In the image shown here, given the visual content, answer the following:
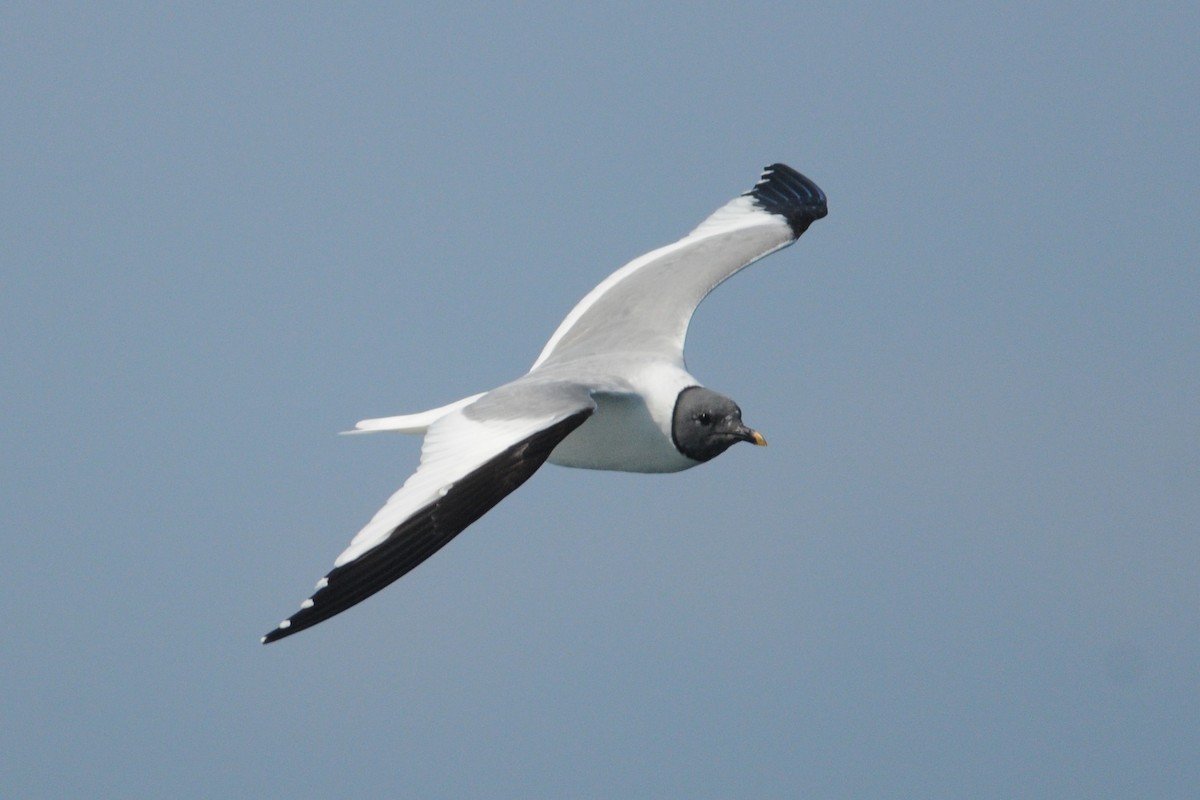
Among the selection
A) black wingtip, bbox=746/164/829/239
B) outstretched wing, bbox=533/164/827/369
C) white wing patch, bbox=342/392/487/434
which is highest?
black wingtip, bbox=746/164/829/239

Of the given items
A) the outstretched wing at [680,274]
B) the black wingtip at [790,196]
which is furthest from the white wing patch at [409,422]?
the black wingtip at [790,196]

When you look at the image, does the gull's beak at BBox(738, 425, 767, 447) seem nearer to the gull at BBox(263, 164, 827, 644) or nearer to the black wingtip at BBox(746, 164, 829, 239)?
the gull at BBox(263, 164, 827, 644)

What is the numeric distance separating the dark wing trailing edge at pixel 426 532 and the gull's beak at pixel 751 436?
1.40 m

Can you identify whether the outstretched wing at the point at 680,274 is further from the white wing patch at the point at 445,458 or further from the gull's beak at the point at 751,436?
the white wing patch at the point at 445,458

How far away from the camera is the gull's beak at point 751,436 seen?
7.70m

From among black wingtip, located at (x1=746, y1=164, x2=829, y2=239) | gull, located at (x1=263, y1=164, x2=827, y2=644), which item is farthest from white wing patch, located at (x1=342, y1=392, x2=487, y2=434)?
black wingtip, located at (x1=746, y1=164, x2=829, y2=239)

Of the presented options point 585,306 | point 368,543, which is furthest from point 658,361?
point 368,543

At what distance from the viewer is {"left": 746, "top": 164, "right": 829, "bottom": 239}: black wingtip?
406 inches

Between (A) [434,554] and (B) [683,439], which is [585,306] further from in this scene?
(A) [434,554]

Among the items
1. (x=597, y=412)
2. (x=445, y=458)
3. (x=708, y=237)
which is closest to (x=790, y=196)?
(x=708, y=237)

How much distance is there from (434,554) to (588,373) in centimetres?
207

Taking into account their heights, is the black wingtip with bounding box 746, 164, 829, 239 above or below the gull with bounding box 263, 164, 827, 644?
above

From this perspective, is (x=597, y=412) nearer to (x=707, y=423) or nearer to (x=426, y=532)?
(x=707, y=423)

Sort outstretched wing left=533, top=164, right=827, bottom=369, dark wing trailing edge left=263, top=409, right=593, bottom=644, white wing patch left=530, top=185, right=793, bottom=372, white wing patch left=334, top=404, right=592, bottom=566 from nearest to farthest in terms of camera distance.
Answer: dark wing trailing edge left=263, top=409, right=593, bottom=644 → white wing patch left=334, top=404, right=592, bottom=566 → outstretched wing left=533, top=164, right=827, bottom=369 → white wing patch left=530, top=185, right=793, bottom=372
